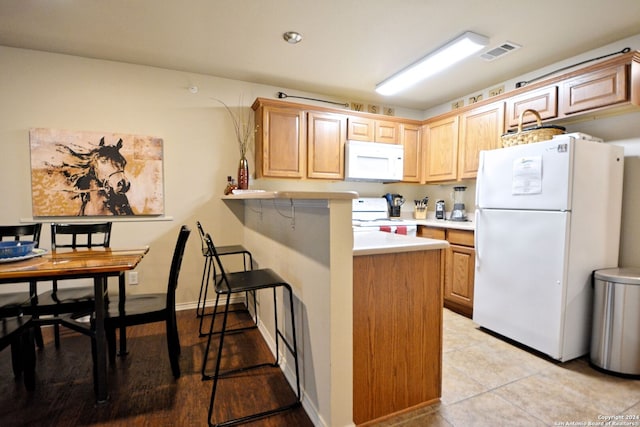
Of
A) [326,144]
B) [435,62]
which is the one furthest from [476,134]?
[326,144]

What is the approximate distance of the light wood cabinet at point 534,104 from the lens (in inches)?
106

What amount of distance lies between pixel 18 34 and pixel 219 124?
5.43 ft

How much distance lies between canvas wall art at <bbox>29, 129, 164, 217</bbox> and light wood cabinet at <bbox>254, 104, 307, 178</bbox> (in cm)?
103

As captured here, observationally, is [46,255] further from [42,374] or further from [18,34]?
[18,34]

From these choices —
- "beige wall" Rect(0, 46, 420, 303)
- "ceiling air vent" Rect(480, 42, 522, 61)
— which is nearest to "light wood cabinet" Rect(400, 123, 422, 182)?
"ceiling air vent" Rect(480, 42, 522, 61)

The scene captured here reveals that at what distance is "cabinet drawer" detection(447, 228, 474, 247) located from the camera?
3.04 meters

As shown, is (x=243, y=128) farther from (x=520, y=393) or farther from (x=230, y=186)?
(x=520, y=393)

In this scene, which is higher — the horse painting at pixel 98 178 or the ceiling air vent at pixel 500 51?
the ceiling air vent at pixel 500 51

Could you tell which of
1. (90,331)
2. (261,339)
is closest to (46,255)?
(90,331)

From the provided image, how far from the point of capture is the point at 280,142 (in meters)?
3.33

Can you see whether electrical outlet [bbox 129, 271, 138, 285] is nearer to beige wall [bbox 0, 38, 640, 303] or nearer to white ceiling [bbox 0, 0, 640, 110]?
beige wall [bbox 0, 38, 640, 303]

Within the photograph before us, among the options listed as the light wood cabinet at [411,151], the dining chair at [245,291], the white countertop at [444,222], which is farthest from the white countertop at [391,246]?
the light wood cabinet at [411,151]

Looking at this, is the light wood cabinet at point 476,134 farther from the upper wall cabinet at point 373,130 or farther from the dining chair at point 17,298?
the dining chair at point 17,298

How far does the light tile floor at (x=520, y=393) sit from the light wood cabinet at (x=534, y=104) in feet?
6.66
